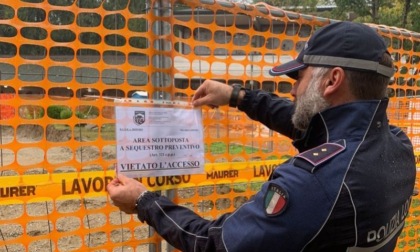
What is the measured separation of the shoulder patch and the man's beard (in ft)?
0.65

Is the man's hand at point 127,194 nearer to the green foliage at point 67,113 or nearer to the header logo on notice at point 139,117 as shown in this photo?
the header logo on notice at point 139,117

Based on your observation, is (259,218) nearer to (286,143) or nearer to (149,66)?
(149,66)

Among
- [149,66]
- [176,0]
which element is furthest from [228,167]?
[176,0]

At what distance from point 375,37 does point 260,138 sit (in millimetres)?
1492

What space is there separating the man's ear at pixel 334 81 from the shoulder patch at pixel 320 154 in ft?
0.73

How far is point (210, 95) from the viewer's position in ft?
8.41

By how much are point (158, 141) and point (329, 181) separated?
42.8 inches

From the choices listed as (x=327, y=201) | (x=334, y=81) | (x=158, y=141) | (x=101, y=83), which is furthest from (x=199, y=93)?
(x=327, y=201)

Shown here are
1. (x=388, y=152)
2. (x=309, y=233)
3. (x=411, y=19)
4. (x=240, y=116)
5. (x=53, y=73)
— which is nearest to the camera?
(x=309, y=233)

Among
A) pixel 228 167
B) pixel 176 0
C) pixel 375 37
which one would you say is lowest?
pixel 228 167

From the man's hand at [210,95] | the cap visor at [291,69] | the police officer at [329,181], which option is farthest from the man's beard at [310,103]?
the man's hand at [210,95]

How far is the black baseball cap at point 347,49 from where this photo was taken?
174 centimetres

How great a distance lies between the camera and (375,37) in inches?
72.2

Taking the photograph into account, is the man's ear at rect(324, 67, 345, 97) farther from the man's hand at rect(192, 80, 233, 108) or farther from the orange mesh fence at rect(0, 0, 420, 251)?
the orange mesh fence at rect(0, 0, 420, 251)
